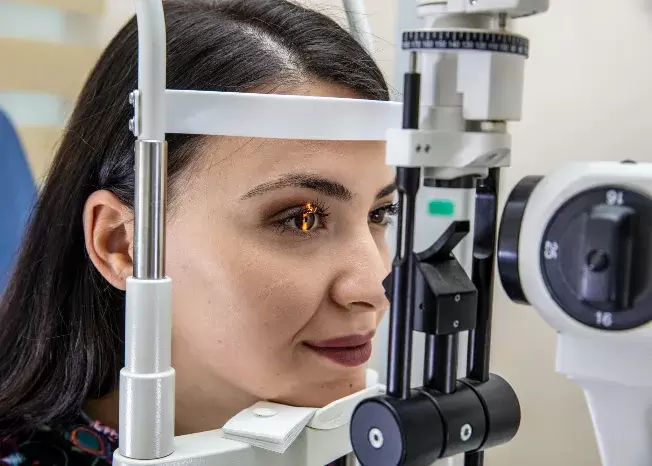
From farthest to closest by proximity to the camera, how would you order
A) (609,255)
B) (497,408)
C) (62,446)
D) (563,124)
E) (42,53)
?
1. (42,53)
2. (563,124)
3. (62,446)
4. (497,408)
5. (609,255)

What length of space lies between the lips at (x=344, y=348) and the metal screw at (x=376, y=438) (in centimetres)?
Result: 34

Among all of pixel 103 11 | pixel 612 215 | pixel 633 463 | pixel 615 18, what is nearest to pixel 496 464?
pixel 615 18

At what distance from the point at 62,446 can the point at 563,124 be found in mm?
777

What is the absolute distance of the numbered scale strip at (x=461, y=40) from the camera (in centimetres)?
46

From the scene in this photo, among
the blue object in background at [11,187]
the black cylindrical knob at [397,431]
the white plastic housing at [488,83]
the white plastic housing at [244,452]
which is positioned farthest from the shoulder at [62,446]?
the blue object in background at [11,187]

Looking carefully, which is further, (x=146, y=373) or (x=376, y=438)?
(x=146, y=373)

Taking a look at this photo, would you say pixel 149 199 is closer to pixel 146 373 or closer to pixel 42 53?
pixel 146 373

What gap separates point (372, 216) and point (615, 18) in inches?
18.1

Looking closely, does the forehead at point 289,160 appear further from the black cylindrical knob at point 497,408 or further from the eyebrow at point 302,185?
the black cylindrical knob at point 497,408

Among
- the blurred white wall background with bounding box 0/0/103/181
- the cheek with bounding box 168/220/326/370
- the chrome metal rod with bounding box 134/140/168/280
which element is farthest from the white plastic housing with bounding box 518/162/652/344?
the blurred white wall background with bounding box 0/0/103/181

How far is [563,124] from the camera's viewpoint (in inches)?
43.9

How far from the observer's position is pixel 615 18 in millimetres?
1059

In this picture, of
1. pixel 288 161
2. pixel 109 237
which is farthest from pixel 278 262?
pixel 109 237

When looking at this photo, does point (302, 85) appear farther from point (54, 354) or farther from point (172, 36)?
point (54, 354)
